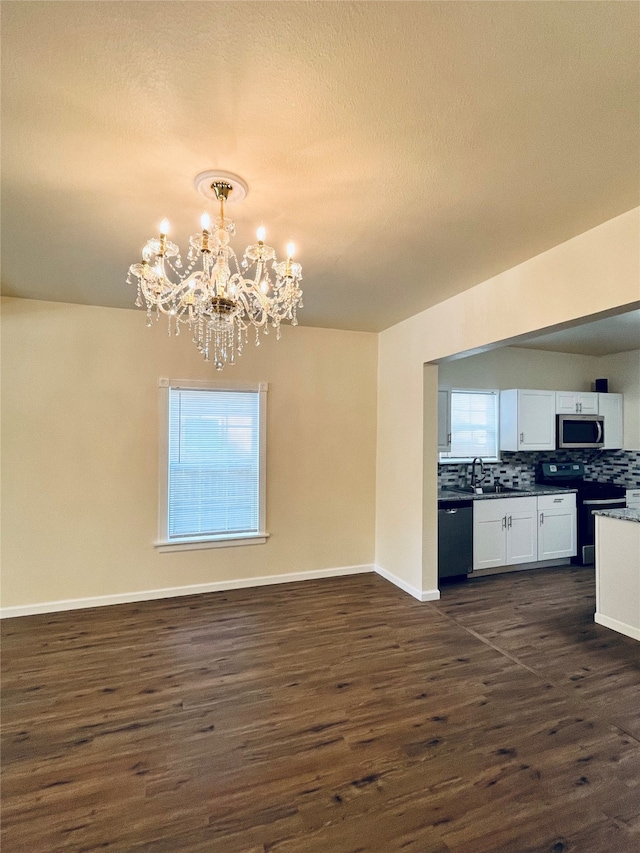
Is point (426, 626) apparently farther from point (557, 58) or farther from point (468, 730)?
point (557, 58)

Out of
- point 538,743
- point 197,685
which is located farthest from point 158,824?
point 538,743

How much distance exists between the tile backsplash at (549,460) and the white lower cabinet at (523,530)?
58cm

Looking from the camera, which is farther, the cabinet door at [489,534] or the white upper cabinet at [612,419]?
the white upper cabinet at [612,419]

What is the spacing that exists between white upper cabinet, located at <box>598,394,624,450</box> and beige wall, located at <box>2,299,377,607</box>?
137 inches

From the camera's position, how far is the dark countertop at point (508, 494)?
4609mm

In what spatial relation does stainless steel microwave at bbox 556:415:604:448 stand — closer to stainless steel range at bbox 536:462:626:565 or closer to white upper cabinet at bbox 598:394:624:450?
white upper cabinet at bbox 598:394:624:450

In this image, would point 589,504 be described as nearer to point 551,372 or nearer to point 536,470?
point 536,470

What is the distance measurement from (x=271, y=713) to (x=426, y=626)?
161 cm

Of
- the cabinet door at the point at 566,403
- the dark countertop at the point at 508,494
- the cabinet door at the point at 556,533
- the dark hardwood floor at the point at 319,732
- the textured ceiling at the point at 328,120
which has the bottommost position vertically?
the dark hardwood floor at the point at 319,732

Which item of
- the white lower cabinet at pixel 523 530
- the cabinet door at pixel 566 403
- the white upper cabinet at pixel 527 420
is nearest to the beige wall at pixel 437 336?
the white lower cabinet at pixel 523 530

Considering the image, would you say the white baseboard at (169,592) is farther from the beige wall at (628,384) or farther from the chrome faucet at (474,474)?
the beige wall at (628,384)

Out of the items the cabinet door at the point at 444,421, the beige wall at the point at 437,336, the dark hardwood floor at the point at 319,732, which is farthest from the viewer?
the cabinet door at the point at 444,421

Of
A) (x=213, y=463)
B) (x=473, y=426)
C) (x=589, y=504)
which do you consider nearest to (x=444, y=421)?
(x=473, y=426)

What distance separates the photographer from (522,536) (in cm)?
489
